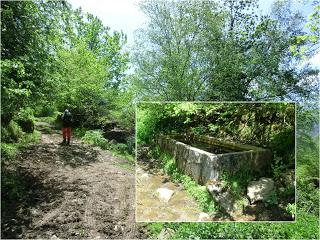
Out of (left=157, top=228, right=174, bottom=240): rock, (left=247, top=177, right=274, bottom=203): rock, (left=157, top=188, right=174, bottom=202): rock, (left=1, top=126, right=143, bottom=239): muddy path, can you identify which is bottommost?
(left=157, top=228, right=174, bottom=240): rock

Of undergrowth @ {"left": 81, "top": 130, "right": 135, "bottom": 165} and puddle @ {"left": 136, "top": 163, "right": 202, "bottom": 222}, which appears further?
undergrowth @ {"left": 81, "top": 130, "right": 135, "bottom": 165}

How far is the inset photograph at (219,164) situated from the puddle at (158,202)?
0.02 meters

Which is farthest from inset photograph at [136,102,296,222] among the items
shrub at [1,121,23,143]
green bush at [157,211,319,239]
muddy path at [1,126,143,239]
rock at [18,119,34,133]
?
rock at [18,119,34,133]

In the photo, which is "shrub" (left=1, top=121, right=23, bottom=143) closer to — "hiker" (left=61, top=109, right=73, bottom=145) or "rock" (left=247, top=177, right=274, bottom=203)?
"hiker" (left=61, top=109, right=73, bottom=145)

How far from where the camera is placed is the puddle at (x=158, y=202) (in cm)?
648

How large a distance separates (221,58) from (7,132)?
19.2 feet

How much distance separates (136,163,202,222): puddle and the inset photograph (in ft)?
0.05

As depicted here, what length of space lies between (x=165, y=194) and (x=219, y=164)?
3.44ft

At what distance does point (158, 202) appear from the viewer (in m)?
6.63

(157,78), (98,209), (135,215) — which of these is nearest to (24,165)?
(98,209)

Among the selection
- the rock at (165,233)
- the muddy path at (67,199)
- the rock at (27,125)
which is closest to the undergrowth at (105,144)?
the rock at (27,125)

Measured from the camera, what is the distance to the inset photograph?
20.4 ft

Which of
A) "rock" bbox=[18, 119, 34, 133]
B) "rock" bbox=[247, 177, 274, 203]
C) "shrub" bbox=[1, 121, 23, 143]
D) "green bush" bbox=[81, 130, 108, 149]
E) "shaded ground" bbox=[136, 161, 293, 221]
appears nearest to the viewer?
"rock" bbox=[247, 177, 274, 203]

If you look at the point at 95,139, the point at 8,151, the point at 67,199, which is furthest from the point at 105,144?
the point at 67,199
